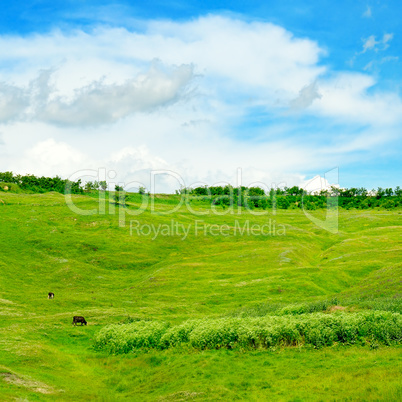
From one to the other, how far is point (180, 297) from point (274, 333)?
3901 cm

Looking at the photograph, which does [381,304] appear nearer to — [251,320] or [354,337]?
[354,337]

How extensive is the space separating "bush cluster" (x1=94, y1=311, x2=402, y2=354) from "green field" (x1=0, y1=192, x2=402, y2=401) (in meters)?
0.70

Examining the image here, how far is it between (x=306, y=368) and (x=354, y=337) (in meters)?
6.53

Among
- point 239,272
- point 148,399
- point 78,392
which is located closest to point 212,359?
point 148,399

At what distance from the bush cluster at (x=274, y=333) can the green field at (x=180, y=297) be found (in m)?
0.70

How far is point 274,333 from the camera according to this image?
117ft

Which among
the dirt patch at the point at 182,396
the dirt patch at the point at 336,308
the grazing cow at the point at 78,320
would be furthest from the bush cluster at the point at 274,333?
the grazing cow at the point at 78,320

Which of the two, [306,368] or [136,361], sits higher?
[306,368]

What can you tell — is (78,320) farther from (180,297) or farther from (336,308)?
(336,308)

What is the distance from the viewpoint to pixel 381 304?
42.7m

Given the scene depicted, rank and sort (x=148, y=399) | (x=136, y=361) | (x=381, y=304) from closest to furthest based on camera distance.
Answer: (x=148, y=399), (x=136, y=361), (x=381, y=304)

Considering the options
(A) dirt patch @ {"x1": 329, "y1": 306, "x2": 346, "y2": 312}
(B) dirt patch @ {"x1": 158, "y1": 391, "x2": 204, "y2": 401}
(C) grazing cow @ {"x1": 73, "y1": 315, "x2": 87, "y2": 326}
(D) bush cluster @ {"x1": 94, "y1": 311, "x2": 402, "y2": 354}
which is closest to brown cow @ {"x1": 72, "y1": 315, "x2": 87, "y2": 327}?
(C) grazing cow @ {"x1": 73, "y1": 315, "x2": 87, "y2": 326}

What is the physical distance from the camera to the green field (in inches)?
1148

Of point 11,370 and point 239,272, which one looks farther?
point 239,272
